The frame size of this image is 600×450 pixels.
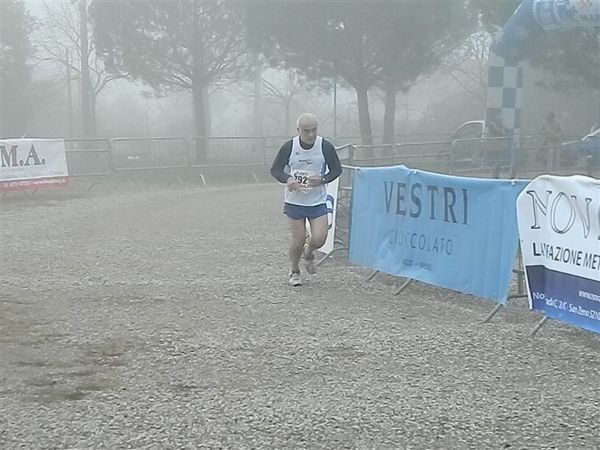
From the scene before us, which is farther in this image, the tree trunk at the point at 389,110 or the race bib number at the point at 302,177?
the tree trunk at the point at 389,110

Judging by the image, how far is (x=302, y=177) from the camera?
30.5 feet

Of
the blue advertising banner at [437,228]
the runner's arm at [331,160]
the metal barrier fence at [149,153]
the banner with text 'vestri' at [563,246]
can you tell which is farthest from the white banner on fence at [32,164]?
the banner with text 'vestri' at [563,246]

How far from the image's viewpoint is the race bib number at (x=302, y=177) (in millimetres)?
9281

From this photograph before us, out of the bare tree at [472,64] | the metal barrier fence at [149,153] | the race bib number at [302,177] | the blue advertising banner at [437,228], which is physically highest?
the bare tree at [472,64]

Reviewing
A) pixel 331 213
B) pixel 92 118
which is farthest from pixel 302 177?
pixel 92 118

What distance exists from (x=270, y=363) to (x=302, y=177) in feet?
10.6

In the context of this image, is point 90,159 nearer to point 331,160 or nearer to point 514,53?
point 514,53

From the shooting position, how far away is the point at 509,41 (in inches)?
914

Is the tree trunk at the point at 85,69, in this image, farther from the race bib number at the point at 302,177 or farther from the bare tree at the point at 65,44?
the race bib number at the point at 302,177

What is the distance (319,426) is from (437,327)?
2.64 metres

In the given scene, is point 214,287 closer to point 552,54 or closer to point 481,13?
point 552,54

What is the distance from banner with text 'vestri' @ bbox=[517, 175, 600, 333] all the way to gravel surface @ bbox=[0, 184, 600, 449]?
256 mm

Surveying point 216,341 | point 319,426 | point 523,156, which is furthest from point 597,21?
point 319,426

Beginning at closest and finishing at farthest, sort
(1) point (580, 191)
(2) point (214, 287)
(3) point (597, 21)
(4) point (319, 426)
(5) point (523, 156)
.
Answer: (4) point (319, 426), (1) point (580, 191), (2) point (214, 287), (3) point (597, 21), (5) point (523, 156)
